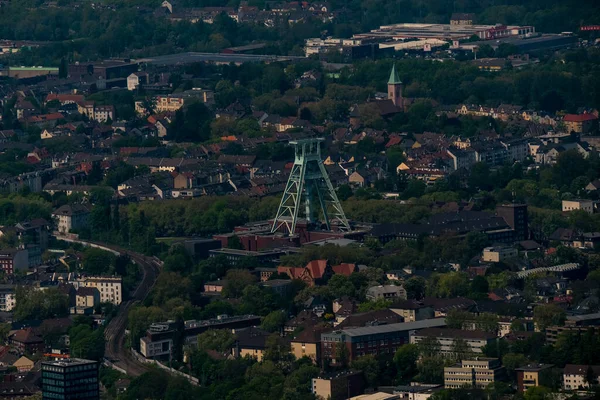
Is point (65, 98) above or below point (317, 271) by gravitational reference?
below

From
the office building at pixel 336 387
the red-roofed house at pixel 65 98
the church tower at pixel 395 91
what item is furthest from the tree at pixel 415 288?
the red-roofed house at pixel 65 98

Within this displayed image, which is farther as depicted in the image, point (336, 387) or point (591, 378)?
point (336, 387)

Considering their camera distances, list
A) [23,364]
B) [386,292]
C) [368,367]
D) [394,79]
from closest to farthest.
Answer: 1. [368,367]
2. [23,364]
3. [386,292]
4. [394,79]

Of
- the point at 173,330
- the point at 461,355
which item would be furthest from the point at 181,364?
the point at 461,355

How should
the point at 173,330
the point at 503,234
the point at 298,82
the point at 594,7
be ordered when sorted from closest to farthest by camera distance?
the point at 173,330 < the point at 503,234 < the point at 298,82 < the point at 594,7

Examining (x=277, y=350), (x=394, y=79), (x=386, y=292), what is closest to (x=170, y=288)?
(x=386, y=292)

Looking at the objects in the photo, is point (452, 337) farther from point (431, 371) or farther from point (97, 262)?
point (97, 262)

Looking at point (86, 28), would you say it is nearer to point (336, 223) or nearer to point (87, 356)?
point (336, 223)

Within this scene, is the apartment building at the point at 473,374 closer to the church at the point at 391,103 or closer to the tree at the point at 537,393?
the tree at the point at 537,393
